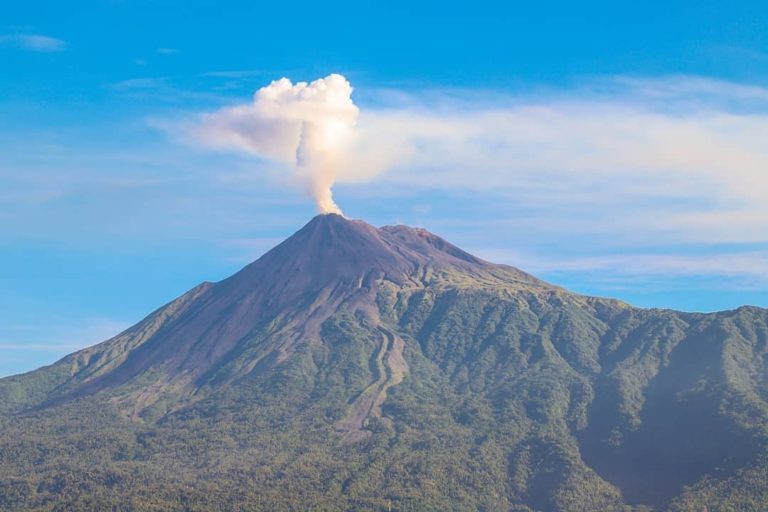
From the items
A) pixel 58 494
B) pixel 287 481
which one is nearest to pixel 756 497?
pixel 287 481

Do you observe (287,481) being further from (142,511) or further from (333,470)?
(142,511)

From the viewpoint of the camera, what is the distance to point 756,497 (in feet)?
574

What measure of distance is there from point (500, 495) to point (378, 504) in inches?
920

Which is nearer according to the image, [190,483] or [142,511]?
[142,511]

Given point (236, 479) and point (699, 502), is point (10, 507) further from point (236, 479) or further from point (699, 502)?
point (699, 502)

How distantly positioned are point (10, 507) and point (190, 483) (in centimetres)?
2903

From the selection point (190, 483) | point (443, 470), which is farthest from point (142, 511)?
point (443, 470)

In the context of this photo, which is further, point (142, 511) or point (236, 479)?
point (236, 479)

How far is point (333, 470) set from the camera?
19850 cm

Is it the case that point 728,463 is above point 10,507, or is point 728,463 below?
above

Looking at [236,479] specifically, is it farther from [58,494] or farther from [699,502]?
[699,502]

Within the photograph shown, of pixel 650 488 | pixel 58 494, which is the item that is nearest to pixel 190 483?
pixel 58 494

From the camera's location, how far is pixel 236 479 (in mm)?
197125

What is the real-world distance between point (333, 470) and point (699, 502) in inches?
2357
